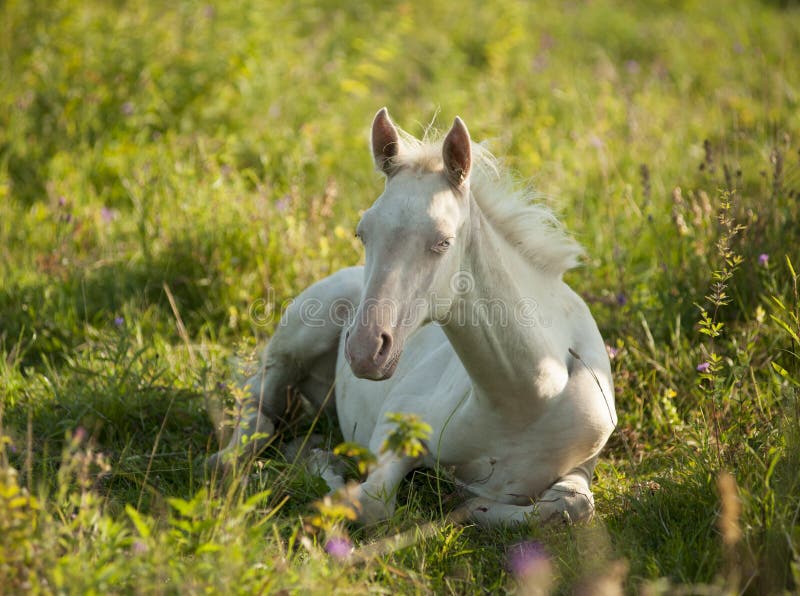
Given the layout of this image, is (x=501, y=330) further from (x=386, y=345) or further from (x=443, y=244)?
(x=386, y=345)

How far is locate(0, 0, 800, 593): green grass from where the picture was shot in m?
2.52

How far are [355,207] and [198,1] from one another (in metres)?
2.46

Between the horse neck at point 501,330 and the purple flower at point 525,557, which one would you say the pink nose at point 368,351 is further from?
the purple flower at point 525,557

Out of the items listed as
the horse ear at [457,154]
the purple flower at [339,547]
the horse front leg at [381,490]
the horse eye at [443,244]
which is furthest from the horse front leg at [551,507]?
the horse ear at [457,154]

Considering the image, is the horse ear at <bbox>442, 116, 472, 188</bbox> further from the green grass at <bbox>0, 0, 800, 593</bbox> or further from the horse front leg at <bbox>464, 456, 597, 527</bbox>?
the horse front leg at <bbox>464, 456, 597, 527</bbox>

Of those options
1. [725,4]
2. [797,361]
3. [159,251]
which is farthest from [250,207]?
[725,4]

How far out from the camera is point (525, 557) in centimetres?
274

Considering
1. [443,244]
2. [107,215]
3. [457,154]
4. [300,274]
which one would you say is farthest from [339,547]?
[107,215]

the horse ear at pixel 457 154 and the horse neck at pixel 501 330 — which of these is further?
the horse neck at pixel 501 330

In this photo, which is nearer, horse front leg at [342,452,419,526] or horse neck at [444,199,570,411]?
horse neck at [444,199,570,411]

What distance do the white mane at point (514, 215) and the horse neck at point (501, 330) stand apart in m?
0.06

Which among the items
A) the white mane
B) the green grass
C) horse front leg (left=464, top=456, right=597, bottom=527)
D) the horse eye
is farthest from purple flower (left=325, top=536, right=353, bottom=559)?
the white mane

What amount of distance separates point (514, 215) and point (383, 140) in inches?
21.6

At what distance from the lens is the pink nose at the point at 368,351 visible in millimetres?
2449
